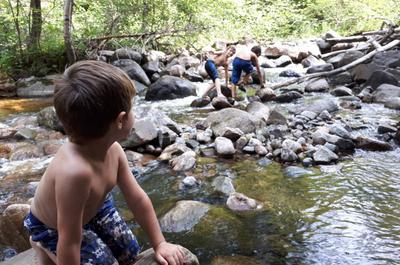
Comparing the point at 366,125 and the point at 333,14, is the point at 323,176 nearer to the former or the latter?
the point at 366,125

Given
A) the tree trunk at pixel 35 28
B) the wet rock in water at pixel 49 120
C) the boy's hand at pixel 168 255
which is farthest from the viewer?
the tree trunk at pixel 35 28

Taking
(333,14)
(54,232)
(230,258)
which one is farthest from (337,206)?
(333,14)

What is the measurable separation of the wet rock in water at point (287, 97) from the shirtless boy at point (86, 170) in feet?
22.8

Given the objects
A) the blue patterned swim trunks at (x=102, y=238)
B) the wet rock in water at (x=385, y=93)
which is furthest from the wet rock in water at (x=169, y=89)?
the blue patterned swim trunks at (x=102, y=238)

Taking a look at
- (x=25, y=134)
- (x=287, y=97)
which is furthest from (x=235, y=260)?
(x=287, y=97)

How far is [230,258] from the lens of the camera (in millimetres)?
2877

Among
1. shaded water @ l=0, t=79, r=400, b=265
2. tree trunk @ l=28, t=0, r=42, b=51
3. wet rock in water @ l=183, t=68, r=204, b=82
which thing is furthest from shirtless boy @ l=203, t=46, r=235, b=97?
tree trunk @ l=28, t=0, r=42, b=51

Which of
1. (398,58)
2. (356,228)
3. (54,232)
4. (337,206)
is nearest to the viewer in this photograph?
(54,232)

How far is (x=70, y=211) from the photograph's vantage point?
1.40 m

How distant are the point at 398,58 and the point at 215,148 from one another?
6.19 m

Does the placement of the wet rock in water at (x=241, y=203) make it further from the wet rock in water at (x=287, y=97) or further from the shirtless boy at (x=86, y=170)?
the wet rock in water at (x=287, y=97)

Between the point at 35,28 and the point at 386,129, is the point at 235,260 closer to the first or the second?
the point at 386,129

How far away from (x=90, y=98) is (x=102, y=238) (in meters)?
0.75

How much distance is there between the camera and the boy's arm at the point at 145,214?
5.76 feet
